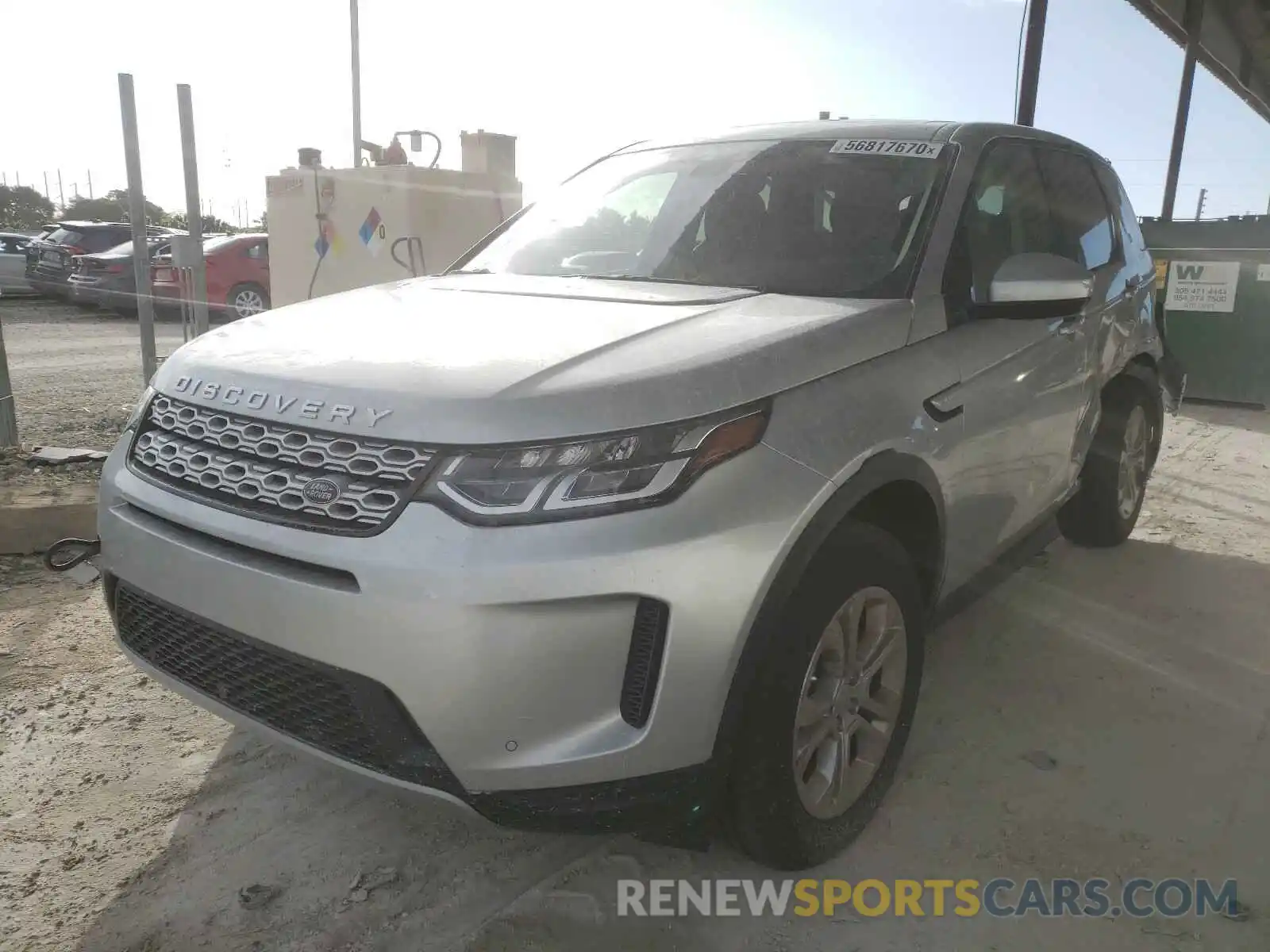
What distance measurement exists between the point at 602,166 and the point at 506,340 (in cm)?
169

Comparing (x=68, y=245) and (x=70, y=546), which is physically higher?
(x=68, y=245)

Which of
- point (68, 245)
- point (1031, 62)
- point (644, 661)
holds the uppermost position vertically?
point (1031, 62)

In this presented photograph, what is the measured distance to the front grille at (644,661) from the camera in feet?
5.79

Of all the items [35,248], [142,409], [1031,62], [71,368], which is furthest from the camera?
[35,248]

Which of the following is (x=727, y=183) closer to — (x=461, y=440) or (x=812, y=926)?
(x=461, y=440)

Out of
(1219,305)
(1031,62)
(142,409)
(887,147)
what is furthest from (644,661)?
(1219,305)

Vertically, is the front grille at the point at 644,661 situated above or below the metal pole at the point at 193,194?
below

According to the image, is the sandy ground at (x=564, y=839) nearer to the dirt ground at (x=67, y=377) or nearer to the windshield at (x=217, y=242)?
the dirt ground at (x=67, y=377)

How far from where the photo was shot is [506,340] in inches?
83.1

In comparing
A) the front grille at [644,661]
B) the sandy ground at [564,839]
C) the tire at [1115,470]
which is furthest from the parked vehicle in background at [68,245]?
the front grille at [644,661]

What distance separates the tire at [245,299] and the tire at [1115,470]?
12.0 metres

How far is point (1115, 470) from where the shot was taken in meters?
4.33

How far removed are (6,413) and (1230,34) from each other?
2097cm

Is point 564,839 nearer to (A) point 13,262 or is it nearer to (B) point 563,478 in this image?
(B) point 563,478
